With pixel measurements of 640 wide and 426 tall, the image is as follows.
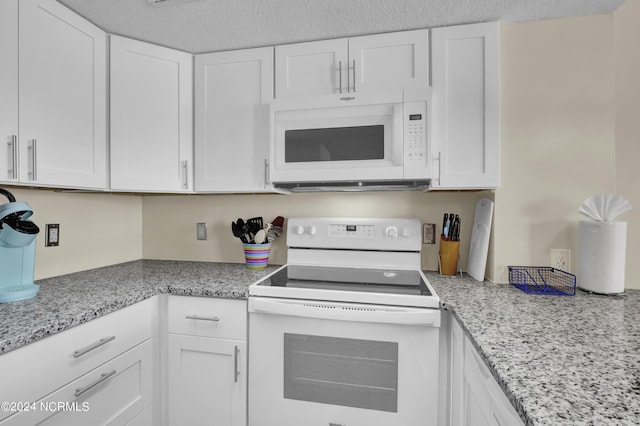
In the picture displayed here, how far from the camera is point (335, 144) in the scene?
5.19 feet

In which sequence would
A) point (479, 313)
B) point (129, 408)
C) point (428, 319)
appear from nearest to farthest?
point (479, 313) → point (428, 319) → point (129, 408)

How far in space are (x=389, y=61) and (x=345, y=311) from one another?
1.25m

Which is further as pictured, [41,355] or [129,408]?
[129,408]

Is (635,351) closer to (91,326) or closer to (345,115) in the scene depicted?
(345,115)

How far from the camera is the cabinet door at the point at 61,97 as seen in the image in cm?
122

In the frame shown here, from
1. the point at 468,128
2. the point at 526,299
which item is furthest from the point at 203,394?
the point at 468,128

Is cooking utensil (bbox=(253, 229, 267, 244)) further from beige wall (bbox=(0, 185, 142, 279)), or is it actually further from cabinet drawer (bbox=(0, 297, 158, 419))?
beige wall (bbox=(0, 185, 142, 279))

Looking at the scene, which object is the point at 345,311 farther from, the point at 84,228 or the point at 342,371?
the point at 84,228

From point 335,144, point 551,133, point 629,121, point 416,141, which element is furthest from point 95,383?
point 629,121

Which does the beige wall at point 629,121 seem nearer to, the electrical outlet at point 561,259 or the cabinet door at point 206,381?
the electrical outlet at point 561,259

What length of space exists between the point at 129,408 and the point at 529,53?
248 cm

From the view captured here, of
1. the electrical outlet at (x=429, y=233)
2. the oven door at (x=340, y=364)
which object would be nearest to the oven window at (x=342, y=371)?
the oven door at (x=340, y=364)

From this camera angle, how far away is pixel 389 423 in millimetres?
1244

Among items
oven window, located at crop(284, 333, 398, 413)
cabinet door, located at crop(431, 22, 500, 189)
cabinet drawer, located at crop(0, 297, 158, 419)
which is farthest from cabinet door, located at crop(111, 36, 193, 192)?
cabinet door, located at crop(431, 22, 500, 189)
